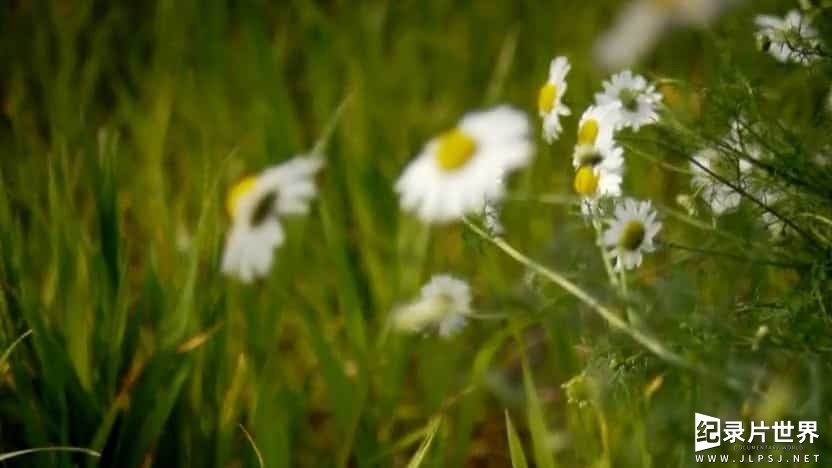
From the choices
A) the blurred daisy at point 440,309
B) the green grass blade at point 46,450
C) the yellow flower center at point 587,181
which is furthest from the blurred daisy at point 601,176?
the green grass blade at point 46,450

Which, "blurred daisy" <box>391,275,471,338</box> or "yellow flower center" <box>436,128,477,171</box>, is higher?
"yellow flower center" <box>436,128,477,171</box>

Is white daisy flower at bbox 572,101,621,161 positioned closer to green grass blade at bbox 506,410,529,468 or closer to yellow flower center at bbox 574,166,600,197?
yellow flower center at bbox 574,166,600,197

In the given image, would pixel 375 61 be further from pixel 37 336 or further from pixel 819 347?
pixel 819 347

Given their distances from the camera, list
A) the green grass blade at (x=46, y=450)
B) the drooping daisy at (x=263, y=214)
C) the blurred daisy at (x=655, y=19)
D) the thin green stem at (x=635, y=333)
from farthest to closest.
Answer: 1. the blurred daisy at (x=655, y=19)
2. the green grass blade at (x=46, y=450)
3. the drooping daisy at (x=263, y=214)
4. the thin green stem at (x=635, y=333)

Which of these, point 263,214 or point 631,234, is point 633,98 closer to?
point 631,234

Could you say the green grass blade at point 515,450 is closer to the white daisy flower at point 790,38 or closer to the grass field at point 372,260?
the grass field at point 372,260

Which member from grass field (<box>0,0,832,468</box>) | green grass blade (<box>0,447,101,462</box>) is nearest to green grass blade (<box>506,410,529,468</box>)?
grass field (<box>0,0,832,468</box>)
